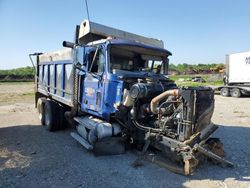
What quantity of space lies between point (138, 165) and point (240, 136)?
4075mm

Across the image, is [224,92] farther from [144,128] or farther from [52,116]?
[144,128]

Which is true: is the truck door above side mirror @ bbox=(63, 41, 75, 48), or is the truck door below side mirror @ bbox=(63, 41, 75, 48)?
below

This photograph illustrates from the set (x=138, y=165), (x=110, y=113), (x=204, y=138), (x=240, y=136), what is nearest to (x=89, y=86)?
(x=110, y=113)

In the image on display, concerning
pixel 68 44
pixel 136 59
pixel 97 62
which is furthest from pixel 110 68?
pixel 68 44

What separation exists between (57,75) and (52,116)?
4.56 ft

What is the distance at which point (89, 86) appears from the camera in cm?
649

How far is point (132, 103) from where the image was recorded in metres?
5.50

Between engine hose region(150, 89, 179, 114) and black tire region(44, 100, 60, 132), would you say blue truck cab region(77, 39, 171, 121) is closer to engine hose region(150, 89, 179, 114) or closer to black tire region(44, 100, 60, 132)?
engine hose region(150, 89, 179, 114)

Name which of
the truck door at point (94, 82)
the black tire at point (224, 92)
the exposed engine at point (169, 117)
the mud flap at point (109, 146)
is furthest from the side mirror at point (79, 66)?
the black tire at point (224, 92)

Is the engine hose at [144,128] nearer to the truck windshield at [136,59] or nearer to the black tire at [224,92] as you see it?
the truck windshield at [136,59]

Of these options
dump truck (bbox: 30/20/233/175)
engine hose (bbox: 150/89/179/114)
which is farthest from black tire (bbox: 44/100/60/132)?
engine hose (bbox: 150/89/179/114)

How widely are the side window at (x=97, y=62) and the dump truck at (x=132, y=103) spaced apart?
0.02m

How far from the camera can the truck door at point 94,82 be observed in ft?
19.7

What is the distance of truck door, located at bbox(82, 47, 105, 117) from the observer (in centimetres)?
600
